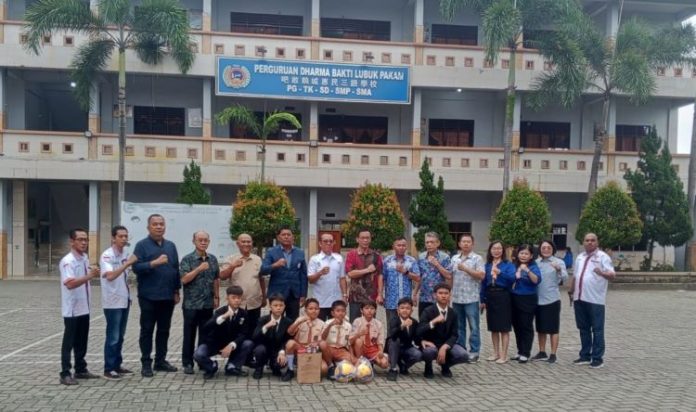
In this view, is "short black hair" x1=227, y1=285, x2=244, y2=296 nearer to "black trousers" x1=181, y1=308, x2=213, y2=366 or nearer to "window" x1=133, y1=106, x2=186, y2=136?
"black trousers" x1=181, y1=308, x2=213, y2=366

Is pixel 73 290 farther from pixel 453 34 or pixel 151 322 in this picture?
pixel 453 34

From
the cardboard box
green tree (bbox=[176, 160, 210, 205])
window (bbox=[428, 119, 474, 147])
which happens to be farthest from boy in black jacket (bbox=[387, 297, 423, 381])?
window (bbox=[428, 119, 474, 147])

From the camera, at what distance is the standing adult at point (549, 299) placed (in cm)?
828

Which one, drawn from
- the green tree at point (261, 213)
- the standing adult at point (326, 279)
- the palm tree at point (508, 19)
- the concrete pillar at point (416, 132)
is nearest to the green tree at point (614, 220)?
the palm tree at point (508, 19)

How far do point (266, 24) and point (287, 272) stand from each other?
1861 centimetres

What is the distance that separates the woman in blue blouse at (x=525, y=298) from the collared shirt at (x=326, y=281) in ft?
8.37

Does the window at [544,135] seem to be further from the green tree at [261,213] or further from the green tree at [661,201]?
the green tree at [261,213]

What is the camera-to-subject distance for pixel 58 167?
2102 cm

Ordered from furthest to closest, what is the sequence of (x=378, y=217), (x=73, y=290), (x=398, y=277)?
(x=378, y=217)
(x=398, y=277)
(x=73, y=290)

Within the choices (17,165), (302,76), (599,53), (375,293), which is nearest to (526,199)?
(599,53)

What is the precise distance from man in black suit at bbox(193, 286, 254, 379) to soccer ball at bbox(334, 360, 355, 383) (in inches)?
45.0

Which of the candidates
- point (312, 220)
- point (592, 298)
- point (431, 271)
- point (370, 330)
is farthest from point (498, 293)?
point (312, 220)

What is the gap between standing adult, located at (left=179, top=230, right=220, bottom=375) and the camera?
7.25 m

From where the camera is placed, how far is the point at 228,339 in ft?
23.9
